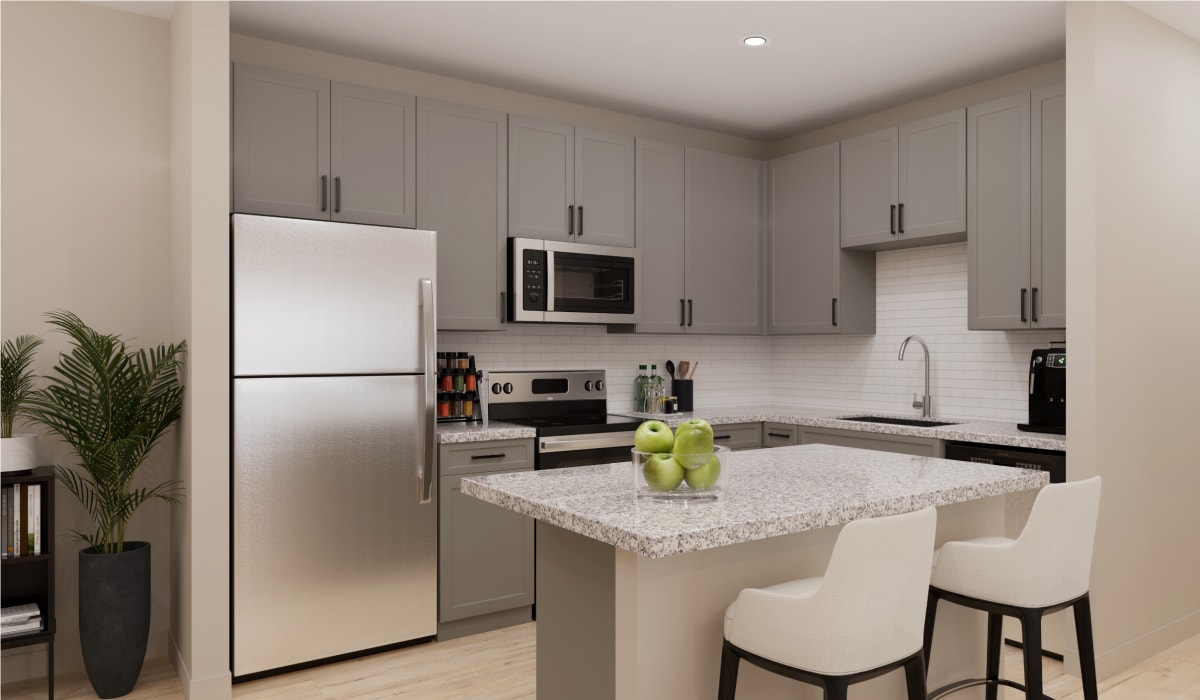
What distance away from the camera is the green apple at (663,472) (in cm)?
188

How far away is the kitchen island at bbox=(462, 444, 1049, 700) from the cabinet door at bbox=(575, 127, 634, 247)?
2152 millimetres

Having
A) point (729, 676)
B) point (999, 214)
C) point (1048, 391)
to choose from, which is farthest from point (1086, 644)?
point (999, 214)

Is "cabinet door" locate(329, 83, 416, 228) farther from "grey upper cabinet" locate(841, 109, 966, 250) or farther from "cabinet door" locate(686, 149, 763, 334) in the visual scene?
"grey upper cabinet" locate(841, 109, 966, 250)

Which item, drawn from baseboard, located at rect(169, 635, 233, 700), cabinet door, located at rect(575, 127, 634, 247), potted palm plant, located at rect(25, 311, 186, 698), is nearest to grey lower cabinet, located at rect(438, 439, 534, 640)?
baseboard, located at rect(169, 635, 233, 700)

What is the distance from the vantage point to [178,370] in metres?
3.25

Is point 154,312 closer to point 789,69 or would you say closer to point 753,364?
point 789,69

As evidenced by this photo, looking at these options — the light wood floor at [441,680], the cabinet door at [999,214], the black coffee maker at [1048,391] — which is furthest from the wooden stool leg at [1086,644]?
the cabinet door at [999,214]

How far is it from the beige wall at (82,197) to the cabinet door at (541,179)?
157cm

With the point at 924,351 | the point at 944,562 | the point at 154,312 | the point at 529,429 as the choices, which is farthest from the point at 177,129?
the point at 924,351

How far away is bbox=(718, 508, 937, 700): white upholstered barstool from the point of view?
1.69 m

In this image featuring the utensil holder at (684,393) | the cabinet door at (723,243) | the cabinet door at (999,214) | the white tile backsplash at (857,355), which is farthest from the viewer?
the utensil holder at (684,393)

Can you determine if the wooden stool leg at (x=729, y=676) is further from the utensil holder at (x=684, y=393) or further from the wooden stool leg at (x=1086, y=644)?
the utensil holder at (x=684, y=393)

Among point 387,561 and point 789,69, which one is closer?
point 387,561

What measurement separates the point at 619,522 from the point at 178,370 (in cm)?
233
